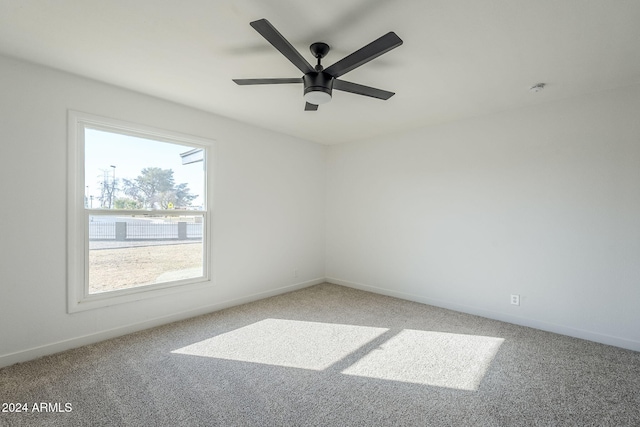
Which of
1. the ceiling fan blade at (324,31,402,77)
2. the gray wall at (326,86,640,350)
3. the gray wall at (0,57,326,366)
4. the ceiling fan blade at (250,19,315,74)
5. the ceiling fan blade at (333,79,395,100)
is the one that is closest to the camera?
the ceiling fan blade at (250,19,315,74)

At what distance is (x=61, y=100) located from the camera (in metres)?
2.58

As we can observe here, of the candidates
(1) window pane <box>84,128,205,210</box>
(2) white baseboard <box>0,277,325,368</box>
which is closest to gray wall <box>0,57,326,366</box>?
(2) white baseboard <box>0,277,325,368</box>

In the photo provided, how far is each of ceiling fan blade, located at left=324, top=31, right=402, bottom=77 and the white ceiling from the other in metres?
0.23

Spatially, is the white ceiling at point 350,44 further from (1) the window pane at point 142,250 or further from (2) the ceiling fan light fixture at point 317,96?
(1) the window pane at point 142,250

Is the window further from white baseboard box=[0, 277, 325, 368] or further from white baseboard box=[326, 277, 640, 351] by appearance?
white baseboard box=[326, 277, 640, 351]

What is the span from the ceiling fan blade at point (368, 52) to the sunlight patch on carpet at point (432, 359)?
2217 mm

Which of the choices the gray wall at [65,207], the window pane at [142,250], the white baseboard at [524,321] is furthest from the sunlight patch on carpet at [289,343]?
the white baseboard at [524,321]

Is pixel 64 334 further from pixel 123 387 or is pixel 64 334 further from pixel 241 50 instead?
pixel 241 50

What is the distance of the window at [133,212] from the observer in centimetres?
271

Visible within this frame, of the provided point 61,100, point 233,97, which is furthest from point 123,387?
point 233,97

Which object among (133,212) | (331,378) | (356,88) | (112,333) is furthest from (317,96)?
(112,333)

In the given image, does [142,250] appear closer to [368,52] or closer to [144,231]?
[144,231]

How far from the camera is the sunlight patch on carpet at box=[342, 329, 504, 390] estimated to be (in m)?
2.24

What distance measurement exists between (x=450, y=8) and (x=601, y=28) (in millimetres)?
1052
